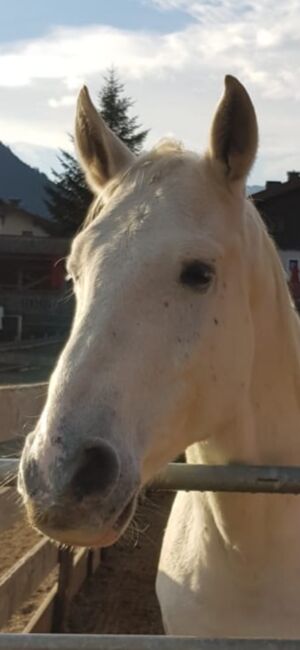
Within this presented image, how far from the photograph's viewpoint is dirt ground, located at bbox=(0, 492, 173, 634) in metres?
4.81

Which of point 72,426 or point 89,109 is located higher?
point 89,109

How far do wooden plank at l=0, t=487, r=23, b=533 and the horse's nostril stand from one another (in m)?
1.57

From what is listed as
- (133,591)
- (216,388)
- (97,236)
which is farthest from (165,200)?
(133,591)

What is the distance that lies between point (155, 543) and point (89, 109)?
15.4 ft

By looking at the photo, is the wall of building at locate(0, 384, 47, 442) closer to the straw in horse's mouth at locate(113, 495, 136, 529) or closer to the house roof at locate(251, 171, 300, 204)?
the straw in horse's mouth at locate(113, 495, 136, 529)

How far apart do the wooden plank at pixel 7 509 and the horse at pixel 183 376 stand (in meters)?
0.76

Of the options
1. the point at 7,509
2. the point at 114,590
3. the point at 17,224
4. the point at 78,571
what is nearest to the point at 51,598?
the point at 78,571

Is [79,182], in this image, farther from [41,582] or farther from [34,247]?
[41,582]

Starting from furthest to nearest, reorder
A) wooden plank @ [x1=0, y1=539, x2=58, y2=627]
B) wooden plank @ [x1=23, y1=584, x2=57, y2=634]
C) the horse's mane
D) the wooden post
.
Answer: the wooden post, wooden plank @ [x1=23, y1=584, x2=57, y2=634], wooden plank @ [x1=0, y1=539, x2=58, y2=627], the horse's mane

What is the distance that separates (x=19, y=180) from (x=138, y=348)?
145253 millimetres

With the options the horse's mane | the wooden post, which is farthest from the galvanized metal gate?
the wooden post

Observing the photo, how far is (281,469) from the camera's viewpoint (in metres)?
1.88

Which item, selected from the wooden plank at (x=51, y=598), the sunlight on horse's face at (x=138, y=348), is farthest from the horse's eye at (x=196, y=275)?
the wooden plank at (x=51, y=598)

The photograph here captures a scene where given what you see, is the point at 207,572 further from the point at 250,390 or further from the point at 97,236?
the point at 97,236
